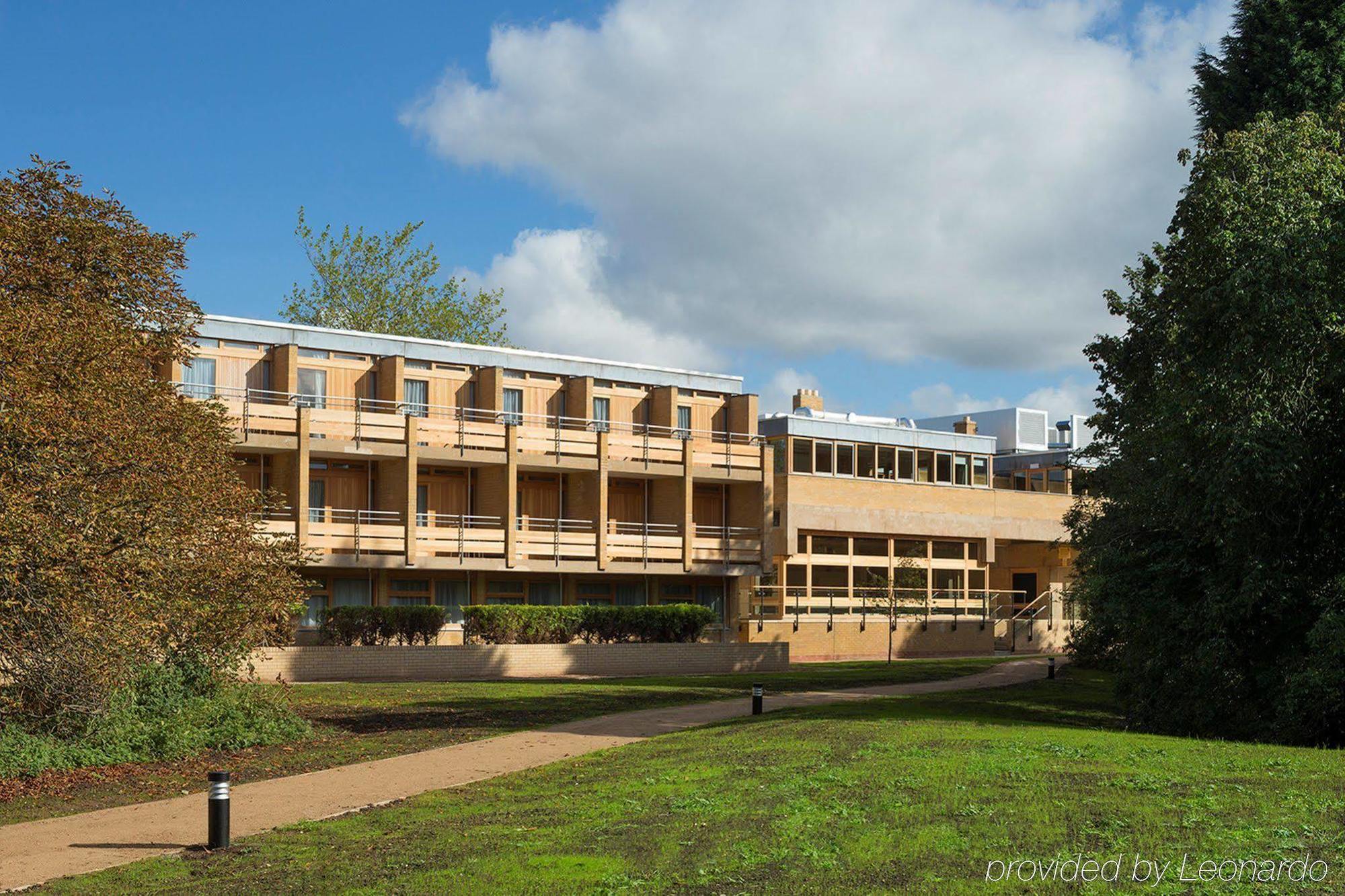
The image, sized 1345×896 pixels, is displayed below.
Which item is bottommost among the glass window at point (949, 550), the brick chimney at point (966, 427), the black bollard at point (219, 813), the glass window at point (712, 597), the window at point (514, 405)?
the black bollard at point (219, 813)

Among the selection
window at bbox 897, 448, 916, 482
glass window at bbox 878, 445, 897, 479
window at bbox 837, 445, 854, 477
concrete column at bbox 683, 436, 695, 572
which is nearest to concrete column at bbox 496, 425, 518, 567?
concrete column at bbox 683, 436, 695, 572

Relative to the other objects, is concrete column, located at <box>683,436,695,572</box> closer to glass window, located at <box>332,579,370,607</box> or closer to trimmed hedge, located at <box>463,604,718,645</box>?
trimmed hedge, located at <box>463,604,718,645</box>

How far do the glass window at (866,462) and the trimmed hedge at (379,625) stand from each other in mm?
21869

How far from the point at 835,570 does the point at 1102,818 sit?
41.9 m

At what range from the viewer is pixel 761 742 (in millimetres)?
18766

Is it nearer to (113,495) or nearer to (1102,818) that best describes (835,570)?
(113,495)

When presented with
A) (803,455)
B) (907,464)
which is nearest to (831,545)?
(803,455)

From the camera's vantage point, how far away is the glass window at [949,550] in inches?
2245

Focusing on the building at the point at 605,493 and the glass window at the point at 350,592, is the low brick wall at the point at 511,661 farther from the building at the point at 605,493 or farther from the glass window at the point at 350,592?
the glass window at the point at 350,592

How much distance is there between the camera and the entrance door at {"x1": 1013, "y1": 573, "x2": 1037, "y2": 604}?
207 feet

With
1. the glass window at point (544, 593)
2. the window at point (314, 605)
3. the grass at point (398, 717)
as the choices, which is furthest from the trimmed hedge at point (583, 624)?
the glass window at point (544, 593)

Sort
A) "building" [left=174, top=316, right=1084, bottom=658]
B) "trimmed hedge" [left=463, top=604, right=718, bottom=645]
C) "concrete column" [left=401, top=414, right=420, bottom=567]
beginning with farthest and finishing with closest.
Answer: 1. "concrete column" [left=401, top=414, right=420, bottom=567]
2. "building" [left=174, top=316, right=1084, bottom=658]
3. "trimmed hedge" [left=463, top=604, right=718, bottom=645]

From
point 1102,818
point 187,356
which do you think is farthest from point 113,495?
point 1102,818

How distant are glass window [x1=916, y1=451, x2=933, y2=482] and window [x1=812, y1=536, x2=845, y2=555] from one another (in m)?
5.01
